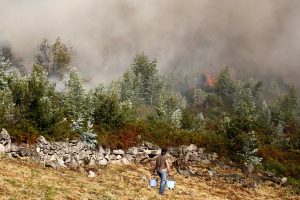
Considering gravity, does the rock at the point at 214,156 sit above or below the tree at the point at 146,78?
below

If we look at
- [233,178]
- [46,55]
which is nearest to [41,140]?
[233,178]

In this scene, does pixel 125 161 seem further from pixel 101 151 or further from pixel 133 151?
pixel 101 151

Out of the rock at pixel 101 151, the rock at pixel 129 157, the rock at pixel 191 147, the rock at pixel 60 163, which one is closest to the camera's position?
the rock at pixel 60 163

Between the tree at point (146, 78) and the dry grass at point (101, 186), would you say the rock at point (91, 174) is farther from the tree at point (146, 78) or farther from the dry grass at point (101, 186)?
the tree at point (146, 78)

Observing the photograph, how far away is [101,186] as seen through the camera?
24031mm

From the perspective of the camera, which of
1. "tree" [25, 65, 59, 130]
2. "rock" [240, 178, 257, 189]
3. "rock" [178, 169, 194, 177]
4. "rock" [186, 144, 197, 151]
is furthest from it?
"rock" [186, 144, 197, 151]

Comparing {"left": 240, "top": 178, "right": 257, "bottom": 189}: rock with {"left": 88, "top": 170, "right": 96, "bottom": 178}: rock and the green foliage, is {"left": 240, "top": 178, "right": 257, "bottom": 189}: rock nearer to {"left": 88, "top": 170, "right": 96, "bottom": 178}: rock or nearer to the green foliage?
{"left": 88, "top": 170, "right": 96, "bottom": 178}: rock

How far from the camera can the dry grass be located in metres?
18.7

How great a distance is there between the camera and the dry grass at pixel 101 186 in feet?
61.2

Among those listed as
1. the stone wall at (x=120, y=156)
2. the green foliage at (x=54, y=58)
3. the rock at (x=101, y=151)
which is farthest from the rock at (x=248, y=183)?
the green foliage at (x=54, y=58)

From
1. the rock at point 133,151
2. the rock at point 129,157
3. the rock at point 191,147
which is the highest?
the rock at point 191,147

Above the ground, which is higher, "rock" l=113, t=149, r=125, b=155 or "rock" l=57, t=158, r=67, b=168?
"rock" l=113, t=149, r=125, b=155

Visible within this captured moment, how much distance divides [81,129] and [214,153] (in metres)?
16.5

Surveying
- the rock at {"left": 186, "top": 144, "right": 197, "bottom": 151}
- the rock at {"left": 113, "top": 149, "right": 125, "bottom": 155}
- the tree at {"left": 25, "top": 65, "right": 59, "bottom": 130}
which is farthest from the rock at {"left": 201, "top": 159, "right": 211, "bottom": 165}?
the tree at {"left": 25, "top": 65, "right": 59, "bottom": 130}
